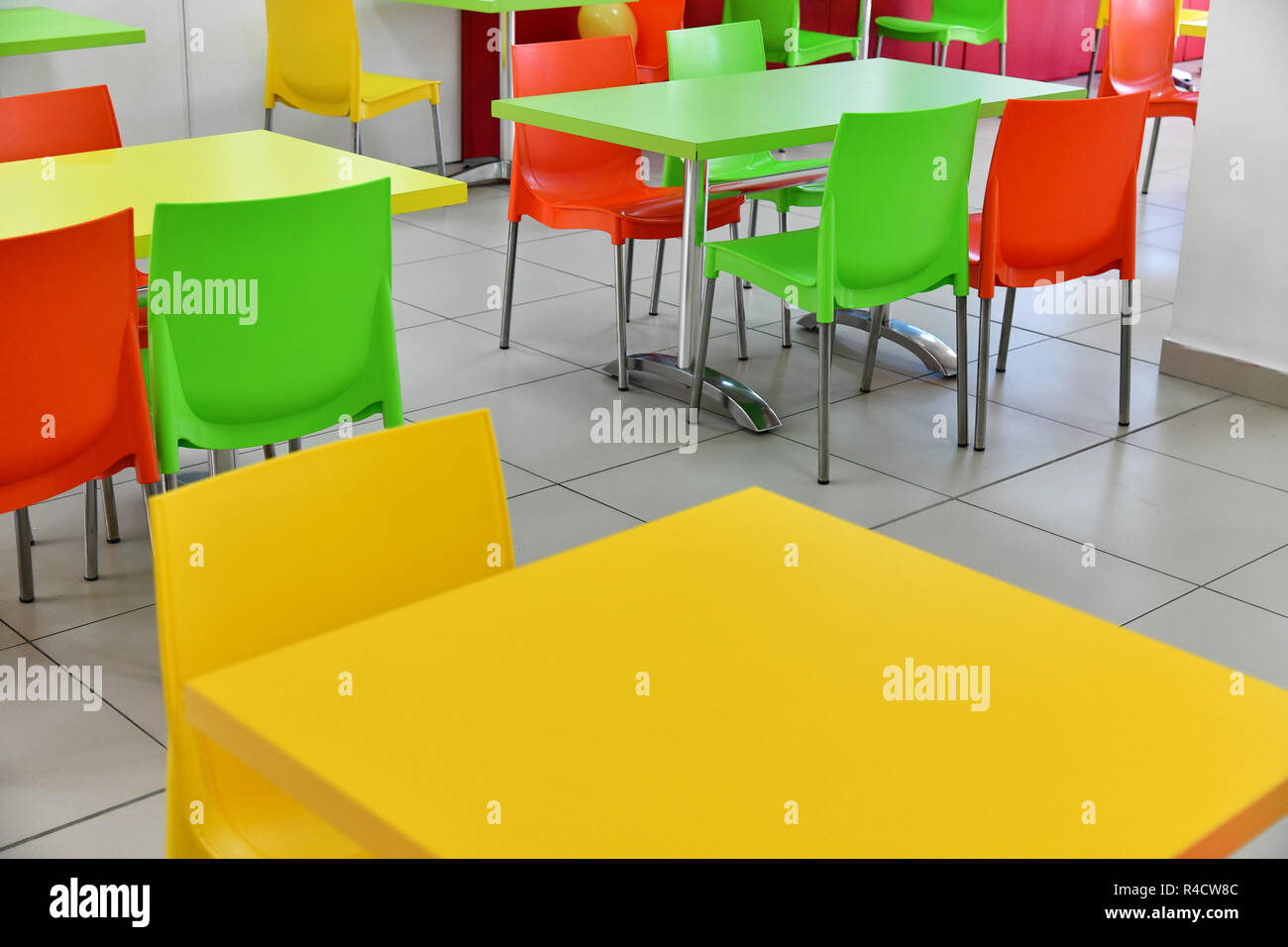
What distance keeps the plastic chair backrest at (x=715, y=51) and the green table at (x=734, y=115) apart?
0.76ft

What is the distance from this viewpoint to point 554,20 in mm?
6621

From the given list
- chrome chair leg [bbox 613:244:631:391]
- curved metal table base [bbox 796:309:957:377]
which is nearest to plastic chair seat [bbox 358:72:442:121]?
chrome chair leg [bbox 613:244:631:391]

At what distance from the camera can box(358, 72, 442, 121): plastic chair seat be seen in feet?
18.4

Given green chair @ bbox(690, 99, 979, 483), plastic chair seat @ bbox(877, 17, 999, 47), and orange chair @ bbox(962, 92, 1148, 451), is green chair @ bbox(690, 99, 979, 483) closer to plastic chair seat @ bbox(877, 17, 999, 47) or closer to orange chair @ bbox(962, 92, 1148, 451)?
orange chair @ bbox(962, 92, 1148, 451)

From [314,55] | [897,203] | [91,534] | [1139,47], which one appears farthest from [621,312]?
[1139,47]

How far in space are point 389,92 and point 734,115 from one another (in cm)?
255

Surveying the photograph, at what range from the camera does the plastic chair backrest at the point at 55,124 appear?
307 centimetres

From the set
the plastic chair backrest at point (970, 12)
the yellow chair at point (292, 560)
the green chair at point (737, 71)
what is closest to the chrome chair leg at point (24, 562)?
the yellow chair at point (292, 560)

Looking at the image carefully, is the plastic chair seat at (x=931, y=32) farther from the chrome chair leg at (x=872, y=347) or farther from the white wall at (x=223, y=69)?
the chrome chair leg at (x=872, y=347)

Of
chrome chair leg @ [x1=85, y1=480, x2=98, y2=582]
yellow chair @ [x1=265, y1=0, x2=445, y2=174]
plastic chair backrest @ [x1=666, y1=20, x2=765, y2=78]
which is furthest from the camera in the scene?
yellow chair @ [x1=265, y1=0, x2=445, y2=174]

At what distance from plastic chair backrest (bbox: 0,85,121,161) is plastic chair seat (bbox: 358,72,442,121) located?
2.43 metres

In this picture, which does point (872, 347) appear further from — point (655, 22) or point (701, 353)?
point (655, 22)

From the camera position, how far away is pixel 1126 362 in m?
3.70
